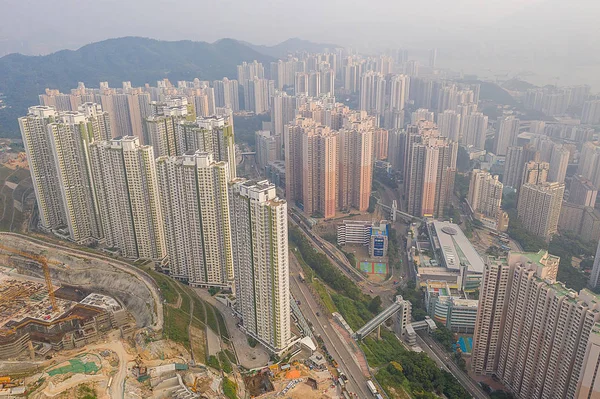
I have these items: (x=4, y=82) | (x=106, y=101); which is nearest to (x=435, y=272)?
(x=106, y=101)

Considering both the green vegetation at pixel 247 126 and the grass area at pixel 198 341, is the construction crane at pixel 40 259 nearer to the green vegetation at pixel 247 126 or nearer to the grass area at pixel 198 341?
the grass area at pixel 198 341

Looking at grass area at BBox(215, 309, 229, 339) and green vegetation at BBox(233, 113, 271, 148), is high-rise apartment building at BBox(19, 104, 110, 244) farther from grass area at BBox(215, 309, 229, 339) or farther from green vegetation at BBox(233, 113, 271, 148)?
green vegetation at BBox(233, 113, 271, 148)

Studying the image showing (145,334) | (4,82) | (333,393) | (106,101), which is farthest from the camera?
(4,82)

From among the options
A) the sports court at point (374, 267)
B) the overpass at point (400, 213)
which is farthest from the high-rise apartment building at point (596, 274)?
the overpass at point (400, 213)

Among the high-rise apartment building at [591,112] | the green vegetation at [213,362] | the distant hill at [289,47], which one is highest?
the distant hill at [289,47]

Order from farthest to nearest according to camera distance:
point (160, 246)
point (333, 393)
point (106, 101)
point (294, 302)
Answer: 1. point (106, 101)
2. point (160, 246)
3. point (294, 302)
4. point (333, 393)

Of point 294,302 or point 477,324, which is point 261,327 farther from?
point 477,324
